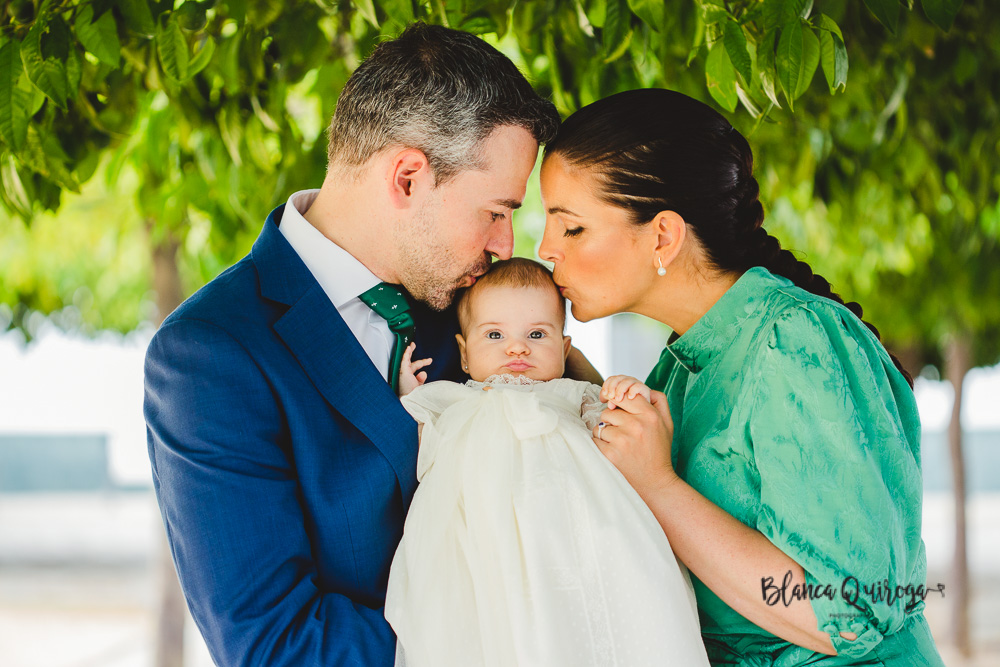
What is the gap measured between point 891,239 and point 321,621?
427 centimetres

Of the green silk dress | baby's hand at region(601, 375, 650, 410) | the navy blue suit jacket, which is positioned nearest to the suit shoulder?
the navy blue suit jacket

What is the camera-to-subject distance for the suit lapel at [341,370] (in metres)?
1.86

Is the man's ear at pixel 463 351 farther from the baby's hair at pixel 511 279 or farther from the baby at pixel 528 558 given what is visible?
the baby at pixel 528 558

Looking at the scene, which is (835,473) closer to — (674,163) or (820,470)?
(820,470)

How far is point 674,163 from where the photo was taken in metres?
2.00

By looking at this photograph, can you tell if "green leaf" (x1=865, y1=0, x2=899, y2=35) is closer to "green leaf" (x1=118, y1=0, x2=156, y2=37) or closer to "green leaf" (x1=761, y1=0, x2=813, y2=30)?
"green leaf" (x1=761, y1=0, x2=813, y2=30)

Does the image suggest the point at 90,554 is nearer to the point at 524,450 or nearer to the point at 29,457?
the point at 29,457

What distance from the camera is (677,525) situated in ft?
5.69

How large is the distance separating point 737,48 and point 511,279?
84cm

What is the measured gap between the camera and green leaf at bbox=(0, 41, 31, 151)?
74.7 inches

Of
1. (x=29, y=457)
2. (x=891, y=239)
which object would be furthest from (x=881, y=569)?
(x=29, y=457)

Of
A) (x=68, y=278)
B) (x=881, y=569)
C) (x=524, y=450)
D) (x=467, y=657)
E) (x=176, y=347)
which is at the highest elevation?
(x=68, y=278)

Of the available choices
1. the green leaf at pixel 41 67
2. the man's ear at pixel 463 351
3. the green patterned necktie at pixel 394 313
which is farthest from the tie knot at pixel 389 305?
the green leaf at pixel 41 67

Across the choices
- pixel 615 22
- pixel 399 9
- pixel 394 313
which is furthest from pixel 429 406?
pixel 615 22
